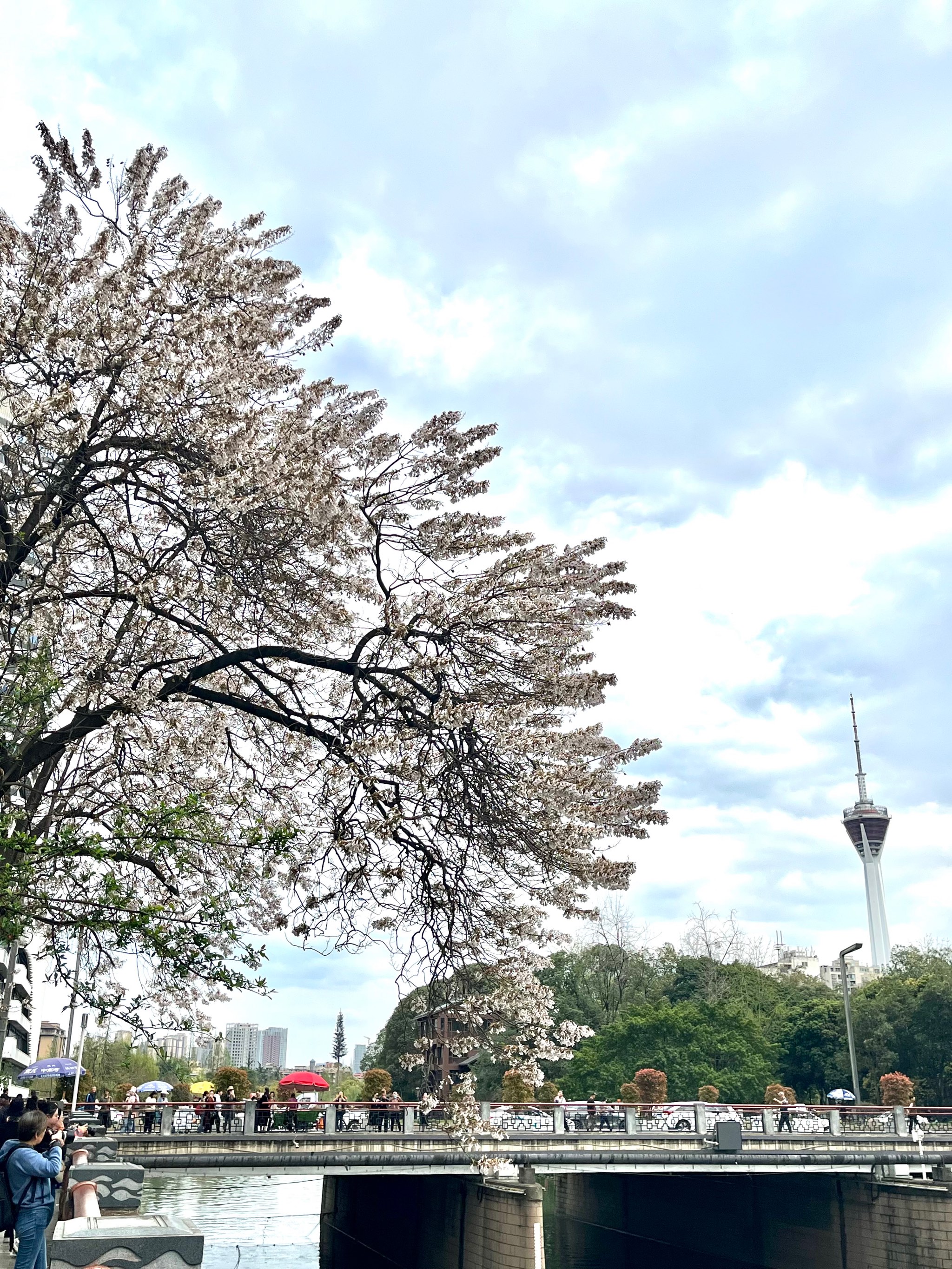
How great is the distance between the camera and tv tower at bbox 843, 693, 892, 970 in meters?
158

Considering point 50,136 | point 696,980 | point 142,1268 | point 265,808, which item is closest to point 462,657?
point 265,808

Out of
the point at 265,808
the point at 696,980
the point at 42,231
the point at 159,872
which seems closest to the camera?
the point at 159,872

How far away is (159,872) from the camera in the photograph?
32.4ft

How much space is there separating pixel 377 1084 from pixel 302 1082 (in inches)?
108

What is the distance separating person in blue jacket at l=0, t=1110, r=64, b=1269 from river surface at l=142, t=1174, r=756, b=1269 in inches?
881

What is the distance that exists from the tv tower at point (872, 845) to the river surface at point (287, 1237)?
369ft

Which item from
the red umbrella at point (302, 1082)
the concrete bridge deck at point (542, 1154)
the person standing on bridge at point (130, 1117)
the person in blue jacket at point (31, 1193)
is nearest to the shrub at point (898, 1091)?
the concrete bridge deck at point (542, 1154)

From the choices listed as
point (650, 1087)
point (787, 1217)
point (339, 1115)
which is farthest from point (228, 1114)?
point (650, 1087)

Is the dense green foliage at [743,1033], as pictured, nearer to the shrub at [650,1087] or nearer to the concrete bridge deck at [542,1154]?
the shrub at [650,1087]

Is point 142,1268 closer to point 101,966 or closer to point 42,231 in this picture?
point 101,966

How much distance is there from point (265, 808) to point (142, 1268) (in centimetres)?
580

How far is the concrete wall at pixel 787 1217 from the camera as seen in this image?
101 feet

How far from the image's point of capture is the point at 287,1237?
48.0 meters

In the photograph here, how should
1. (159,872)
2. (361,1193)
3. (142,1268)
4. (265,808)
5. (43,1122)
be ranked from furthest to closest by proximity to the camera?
1. (361,1193)
2. (265,808)
3. (159,872)
4. (43,1122)
5. (142,1268)
